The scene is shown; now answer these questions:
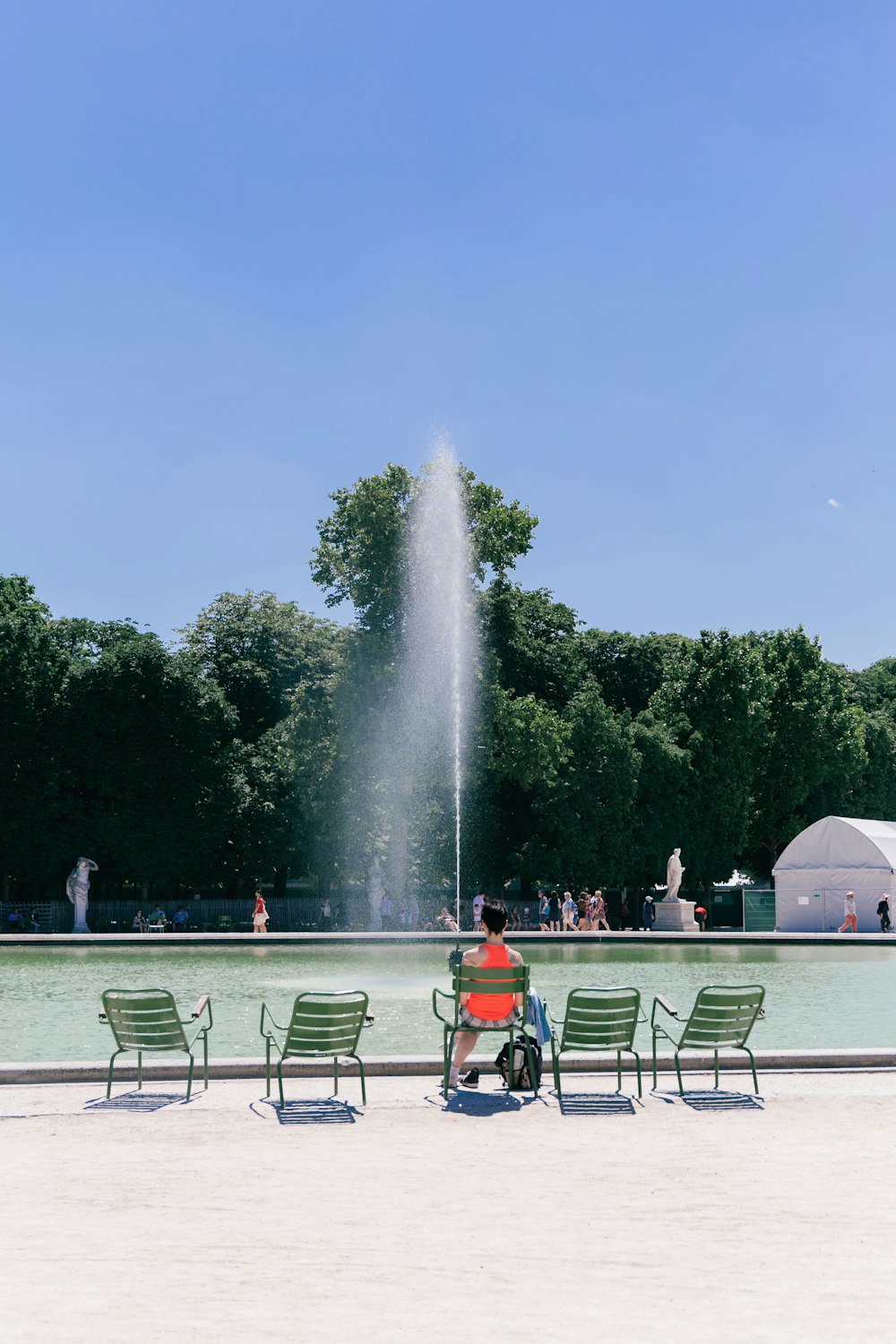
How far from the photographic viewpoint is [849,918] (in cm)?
4341

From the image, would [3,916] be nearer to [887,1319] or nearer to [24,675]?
[24,675]

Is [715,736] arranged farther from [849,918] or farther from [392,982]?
[392,982]

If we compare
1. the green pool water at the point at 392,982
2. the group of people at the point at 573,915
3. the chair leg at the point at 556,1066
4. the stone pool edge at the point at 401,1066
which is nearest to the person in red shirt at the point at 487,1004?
the chair leg at the point at 556,1066

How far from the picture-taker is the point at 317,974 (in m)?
26.3

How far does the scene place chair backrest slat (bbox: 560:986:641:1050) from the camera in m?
11.2

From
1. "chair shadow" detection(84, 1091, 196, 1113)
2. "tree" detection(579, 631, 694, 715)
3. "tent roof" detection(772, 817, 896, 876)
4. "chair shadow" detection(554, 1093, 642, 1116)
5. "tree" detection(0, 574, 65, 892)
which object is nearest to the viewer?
"chair shadow" detection(554, 1093, 642, 1116)

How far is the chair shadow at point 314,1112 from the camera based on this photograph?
9891 millimetres

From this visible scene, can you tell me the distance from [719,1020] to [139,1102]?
4.89m

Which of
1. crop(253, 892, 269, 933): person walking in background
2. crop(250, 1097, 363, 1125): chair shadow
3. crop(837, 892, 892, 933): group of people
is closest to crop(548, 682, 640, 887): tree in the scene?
crop(837, 892, 892, 933): group of people

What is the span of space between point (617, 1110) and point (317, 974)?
1661cm

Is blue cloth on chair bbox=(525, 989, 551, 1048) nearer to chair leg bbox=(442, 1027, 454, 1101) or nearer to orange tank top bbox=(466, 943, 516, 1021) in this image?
orange tank top bbox=(466, 943, 516, 1021)

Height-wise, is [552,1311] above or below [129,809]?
below

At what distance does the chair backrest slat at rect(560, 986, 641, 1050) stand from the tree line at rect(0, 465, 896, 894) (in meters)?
32.7

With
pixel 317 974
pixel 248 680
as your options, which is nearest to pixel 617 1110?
pixel 317 974
